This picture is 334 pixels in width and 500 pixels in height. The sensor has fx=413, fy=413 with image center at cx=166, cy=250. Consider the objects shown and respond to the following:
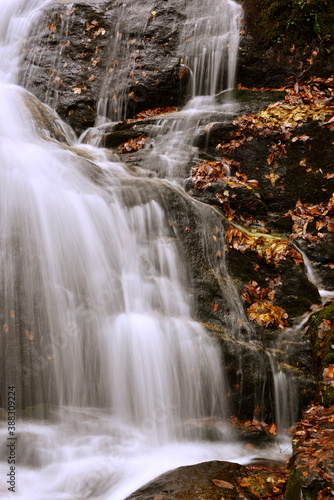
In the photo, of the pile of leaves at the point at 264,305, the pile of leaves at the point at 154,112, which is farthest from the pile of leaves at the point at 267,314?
the pile of leaves at the point at 154,112

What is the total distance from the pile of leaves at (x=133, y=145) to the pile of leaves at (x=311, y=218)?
3.20 m

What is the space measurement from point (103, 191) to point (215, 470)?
368cm

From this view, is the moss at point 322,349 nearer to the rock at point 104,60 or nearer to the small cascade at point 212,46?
the small cascade at point 212,46

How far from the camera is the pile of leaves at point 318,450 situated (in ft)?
8.74

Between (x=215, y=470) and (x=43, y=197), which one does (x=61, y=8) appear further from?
(x=215, y=470)

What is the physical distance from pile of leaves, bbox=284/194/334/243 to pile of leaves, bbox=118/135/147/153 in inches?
126

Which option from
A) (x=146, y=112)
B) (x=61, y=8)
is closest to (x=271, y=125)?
(x=146, y=112)

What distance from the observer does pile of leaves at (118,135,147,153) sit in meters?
8.27

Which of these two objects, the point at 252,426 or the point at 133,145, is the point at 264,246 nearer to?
the point at 252,426

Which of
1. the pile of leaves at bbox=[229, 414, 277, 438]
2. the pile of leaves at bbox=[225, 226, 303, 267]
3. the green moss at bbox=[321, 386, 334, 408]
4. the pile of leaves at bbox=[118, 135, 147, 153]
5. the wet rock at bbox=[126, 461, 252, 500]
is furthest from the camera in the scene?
the pile of leaves at bbox=[118, 135, 147, 153]

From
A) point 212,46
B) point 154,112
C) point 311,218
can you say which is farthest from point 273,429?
point 212,46

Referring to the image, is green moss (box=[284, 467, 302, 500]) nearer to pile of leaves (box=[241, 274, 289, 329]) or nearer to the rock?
pile of leaves (box=[241, 274, 289, 329])

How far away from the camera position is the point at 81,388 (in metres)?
4.11

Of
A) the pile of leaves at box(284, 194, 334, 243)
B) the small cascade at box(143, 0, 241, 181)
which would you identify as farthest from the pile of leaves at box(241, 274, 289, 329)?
the small cascade at box(143, 0, 241, 181)
